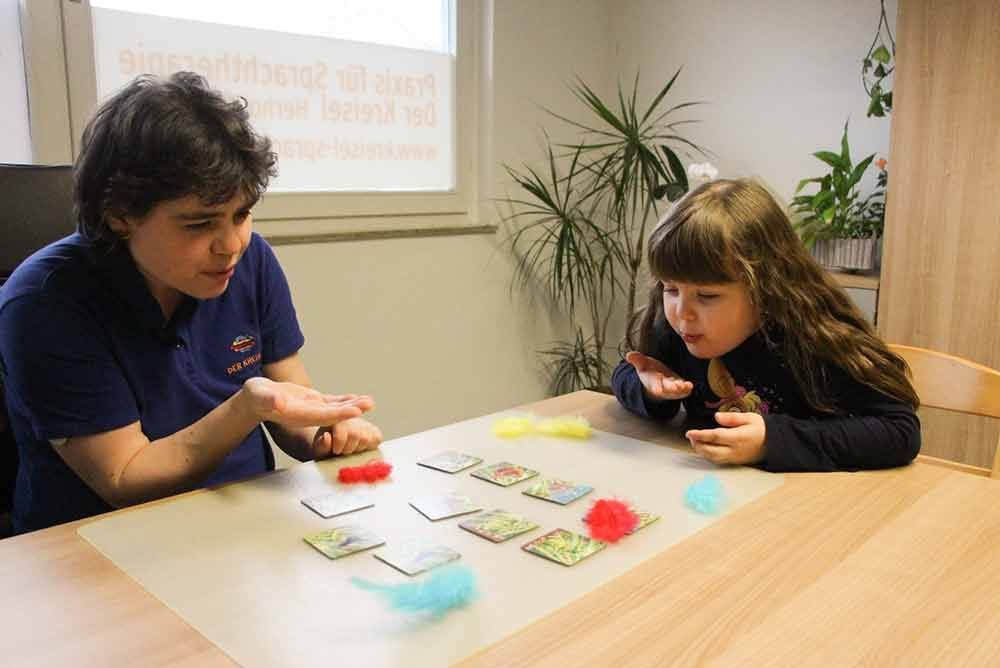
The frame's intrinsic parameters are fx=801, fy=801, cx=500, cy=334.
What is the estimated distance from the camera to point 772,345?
1289mm

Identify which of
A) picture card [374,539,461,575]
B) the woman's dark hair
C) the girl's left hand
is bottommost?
picture card [374,539,461,575]

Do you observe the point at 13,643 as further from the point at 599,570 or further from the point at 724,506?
the point at 724,506

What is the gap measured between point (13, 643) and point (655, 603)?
581mm

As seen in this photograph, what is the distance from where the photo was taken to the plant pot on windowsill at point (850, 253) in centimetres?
264

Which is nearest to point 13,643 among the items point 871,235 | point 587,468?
point 587,468

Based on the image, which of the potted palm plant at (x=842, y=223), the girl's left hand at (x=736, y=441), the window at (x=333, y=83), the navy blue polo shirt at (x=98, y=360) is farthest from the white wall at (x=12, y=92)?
the potted palm plant at (x=842, y=223)

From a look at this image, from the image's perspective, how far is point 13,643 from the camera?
2.29 feet

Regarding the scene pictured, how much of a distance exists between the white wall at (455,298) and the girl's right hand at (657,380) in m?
1.56

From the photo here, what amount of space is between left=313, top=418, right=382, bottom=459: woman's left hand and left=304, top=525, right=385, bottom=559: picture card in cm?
29

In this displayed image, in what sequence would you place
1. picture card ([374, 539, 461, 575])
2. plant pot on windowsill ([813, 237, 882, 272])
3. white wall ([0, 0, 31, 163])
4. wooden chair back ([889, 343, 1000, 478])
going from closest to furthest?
picture card ([374, 539, 461, 575]) → wooden chair back ([889, 343, 1000, 478]) → white wall ([0, 0, 31, 163]) → plant pot on windowsill ([813, 237, 882, 272])

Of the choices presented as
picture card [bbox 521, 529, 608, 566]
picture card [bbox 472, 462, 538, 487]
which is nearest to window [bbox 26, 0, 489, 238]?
picture card [bbox 472, 462, 538, 487]

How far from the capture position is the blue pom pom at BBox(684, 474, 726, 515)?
101cm

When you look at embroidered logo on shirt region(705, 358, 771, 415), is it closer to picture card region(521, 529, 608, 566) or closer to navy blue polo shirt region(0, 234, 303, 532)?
picture card region(521, 529, 608, 566)

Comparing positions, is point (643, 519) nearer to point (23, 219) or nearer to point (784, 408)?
point (784, 408)
